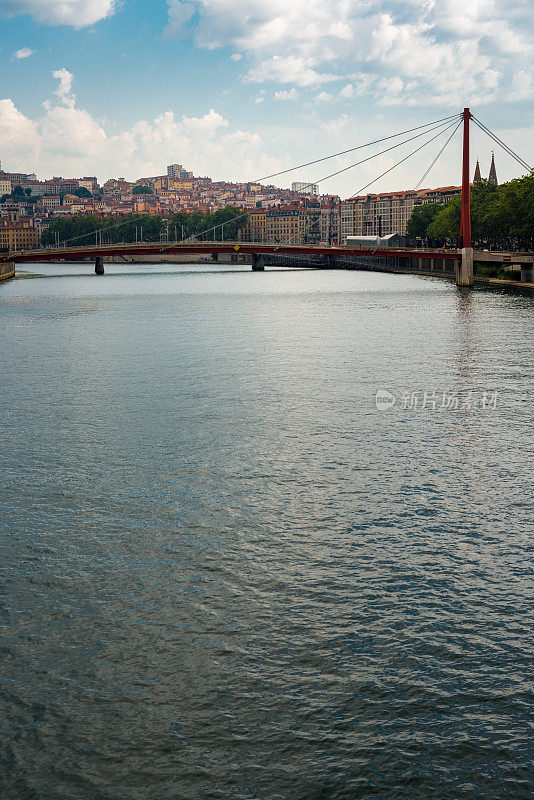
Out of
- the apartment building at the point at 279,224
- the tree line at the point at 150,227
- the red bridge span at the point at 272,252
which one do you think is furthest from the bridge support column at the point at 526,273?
the apartment building at the point at 279,224

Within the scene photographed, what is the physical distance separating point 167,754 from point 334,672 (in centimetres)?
124

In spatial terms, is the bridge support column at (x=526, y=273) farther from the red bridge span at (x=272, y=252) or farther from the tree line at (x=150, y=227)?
the tree line at (x=150, y=227)

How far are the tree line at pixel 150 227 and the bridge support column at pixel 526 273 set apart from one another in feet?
286

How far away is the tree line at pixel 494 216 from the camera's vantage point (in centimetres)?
4953

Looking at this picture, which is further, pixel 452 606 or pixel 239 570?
pixel 239 570

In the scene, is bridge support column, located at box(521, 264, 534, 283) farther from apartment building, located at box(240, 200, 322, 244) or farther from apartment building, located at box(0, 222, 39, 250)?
apartment building, located at box(0, 222, 39, 250)

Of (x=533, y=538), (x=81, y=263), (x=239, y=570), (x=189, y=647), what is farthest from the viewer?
(x=81, y=263)

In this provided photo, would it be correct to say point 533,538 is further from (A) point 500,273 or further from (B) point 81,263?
(B) point 81,263

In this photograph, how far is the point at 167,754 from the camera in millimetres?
4871

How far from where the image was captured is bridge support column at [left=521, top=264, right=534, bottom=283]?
47.4m

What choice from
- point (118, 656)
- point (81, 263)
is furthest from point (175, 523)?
point (81, 263)

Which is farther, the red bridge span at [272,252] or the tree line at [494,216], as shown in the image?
the red bridge span at [272,252]

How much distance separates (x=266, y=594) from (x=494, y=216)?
52913 millimetres

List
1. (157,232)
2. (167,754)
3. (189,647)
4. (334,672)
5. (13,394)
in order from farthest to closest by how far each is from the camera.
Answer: (157,232), (13,394), (189,647), (334,672), (167,754)
